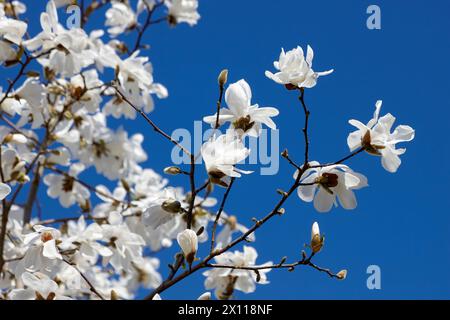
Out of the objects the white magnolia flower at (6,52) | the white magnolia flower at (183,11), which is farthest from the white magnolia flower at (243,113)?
the white magnolia flower at (183,11)

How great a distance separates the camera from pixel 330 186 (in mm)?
1874

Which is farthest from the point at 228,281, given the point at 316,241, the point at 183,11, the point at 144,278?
the point at 183,11

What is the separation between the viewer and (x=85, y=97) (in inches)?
131

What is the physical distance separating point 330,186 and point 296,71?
14.4 inches

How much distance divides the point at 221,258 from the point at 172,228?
0.38m

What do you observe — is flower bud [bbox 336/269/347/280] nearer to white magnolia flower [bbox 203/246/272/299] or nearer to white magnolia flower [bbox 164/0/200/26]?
white magnolia flower [bbox 203/246/272/299]

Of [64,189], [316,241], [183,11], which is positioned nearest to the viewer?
[316,241]

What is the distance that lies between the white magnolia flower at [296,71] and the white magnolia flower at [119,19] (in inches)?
97.3

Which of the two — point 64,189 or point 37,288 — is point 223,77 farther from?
point 64,189

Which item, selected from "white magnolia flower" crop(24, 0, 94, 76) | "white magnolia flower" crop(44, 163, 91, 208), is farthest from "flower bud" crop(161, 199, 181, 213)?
"white magnolia flower" crop(44, 163, 91, 208)

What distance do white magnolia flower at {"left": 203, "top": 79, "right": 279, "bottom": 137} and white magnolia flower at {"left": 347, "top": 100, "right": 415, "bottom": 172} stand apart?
260mm

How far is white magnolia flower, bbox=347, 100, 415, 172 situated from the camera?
1.82 meters
